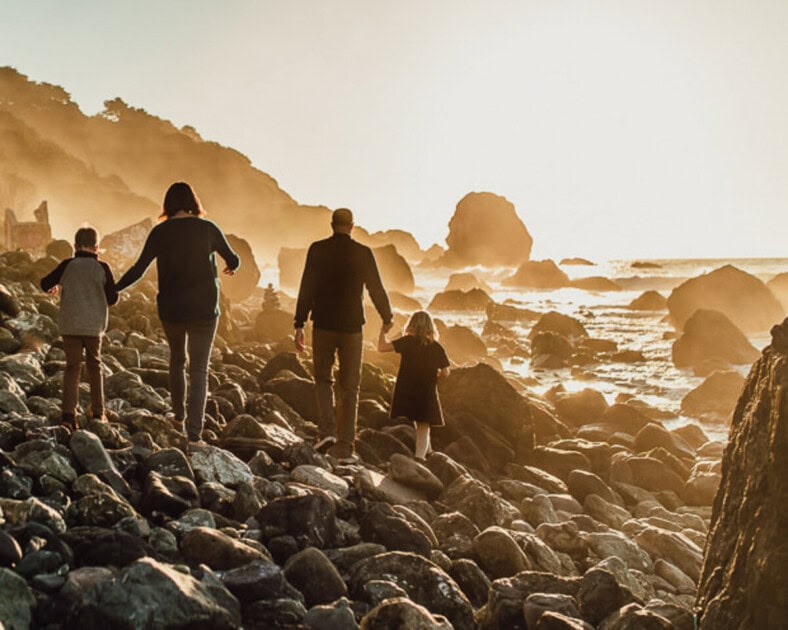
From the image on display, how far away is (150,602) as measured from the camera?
3.01m

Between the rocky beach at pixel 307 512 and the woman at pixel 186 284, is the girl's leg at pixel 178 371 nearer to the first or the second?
the woman at pixel 186 284

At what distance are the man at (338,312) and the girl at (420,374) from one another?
102 centimetres

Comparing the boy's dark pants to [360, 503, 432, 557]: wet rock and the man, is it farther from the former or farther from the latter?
[360, 503, 432, 557]: wet rock

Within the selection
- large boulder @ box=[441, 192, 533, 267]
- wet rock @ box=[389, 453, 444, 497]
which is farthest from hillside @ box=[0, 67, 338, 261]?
wet rock @ box=[389, 453, 444, 497]

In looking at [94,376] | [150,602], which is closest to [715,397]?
[94,376]

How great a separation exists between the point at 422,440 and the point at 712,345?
17334mm

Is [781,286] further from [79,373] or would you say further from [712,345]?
[79,373]

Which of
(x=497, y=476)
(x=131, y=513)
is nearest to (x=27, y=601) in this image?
(x=131, y=513)

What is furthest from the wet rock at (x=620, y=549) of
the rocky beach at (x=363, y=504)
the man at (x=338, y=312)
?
the man at (x=338, y=312)

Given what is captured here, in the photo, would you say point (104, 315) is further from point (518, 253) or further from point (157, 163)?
point (518, 253)

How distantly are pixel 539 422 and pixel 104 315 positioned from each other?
24.5 ft

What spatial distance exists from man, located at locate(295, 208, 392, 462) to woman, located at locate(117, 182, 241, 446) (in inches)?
44.5

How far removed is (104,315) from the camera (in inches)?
238

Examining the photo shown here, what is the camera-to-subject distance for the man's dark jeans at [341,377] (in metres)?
6.97
